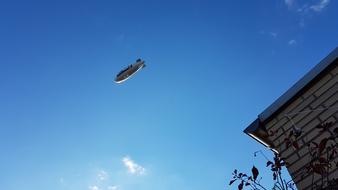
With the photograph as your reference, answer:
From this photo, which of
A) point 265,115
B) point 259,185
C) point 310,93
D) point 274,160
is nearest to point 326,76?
point 310,93

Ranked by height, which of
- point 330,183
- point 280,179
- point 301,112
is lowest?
point 330,183

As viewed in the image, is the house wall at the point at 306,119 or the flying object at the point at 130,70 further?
the flying object at the point at 130,70

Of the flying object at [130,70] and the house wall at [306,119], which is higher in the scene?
the flying object at [130,70]

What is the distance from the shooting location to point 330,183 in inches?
117

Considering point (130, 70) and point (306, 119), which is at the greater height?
point (130, 70)

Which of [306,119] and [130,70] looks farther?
[130,70]

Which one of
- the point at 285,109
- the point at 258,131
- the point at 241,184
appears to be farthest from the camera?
the point at 258,131

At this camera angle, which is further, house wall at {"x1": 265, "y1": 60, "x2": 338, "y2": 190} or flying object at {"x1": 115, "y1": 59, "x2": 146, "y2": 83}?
flying object at {"x1": 115, "y1": 59, "x2": 146, "y2": 83}

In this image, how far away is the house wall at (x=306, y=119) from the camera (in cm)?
440

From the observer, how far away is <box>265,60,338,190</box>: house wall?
440cm

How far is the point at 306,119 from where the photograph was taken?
4.79 meters

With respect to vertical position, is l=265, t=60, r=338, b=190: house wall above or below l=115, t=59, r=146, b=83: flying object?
below

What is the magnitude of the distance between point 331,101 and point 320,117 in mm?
273

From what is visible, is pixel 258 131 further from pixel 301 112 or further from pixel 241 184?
pixel 241 184
